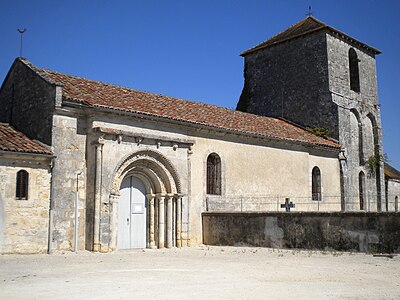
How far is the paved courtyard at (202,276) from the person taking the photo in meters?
7.57

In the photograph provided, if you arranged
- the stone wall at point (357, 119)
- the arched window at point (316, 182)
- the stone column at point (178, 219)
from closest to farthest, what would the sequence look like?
1. the stone column at point (178, 219)
2. the arched window at point (316, 182)
3. the stone wall at point (357, 119)

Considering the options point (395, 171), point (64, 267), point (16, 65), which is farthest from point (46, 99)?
point (395, 171)

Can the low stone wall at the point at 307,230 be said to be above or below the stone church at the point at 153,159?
below

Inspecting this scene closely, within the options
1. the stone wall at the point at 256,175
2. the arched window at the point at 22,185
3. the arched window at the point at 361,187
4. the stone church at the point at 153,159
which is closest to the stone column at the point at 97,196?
the stone church at the point at 153,159

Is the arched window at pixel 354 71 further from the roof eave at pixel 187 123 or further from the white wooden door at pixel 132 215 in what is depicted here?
the white wooden door at pixel 132 215

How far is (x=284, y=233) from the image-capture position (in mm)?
16672

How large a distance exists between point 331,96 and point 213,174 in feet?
36.8

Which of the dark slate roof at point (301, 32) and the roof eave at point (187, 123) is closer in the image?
the roof eave at point (187, 123)

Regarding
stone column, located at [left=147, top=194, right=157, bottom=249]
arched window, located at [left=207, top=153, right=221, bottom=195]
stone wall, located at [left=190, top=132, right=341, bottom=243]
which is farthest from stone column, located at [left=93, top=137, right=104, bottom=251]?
arched window, located at [left=207, top=153, right=221, bottom=195]

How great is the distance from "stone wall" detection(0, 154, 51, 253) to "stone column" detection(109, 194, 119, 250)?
2103 mm

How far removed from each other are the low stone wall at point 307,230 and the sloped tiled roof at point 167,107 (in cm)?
442

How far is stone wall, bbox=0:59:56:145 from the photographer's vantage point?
16.0 metres

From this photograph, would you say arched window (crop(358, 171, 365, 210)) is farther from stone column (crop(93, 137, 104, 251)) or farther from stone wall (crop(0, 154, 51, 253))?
stone wall (crop(0, 154, 51, 253))

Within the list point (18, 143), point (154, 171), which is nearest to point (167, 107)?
point (154, 171)
